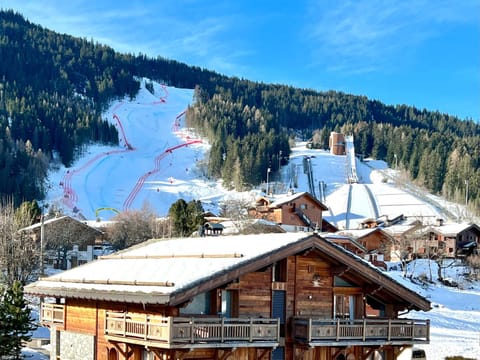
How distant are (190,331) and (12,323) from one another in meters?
12.6

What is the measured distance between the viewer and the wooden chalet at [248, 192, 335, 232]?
8769cm

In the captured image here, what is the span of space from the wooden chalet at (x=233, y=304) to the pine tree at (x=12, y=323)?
7.24 ft

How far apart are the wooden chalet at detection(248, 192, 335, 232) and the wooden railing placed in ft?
189

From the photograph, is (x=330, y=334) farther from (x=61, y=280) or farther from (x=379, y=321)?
(x=61, y=280)

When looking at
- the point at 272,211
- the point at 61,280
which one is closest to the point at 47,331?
the point at 61,280

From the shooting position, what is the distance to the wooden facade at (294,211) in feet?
288

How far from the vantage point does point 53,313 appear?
28453 millimetres

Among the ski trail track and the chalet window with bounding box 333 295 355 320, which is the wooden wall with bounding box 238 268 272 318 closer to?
the chalet window with bounding box 333 295 355 320

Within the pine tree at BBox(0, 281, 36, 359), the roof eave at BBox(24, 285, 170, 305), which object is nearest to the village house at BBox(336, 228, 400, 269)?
the pine tree at BBox(0, 281, 36, 359)

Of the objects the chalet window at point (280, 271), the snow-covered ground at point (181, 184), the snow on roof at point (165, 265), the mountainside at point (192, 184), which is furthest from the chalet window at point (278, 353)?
the mountainside at point (192, 184)

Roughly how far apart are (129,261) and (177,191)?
354 ft

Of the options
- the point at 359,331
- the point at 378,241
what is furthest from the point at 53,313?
the point at 378,241

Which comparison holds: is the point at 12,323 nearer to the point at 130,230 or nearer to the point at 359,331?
the point at 359,331

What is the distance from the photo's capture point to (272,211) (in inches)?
3484
